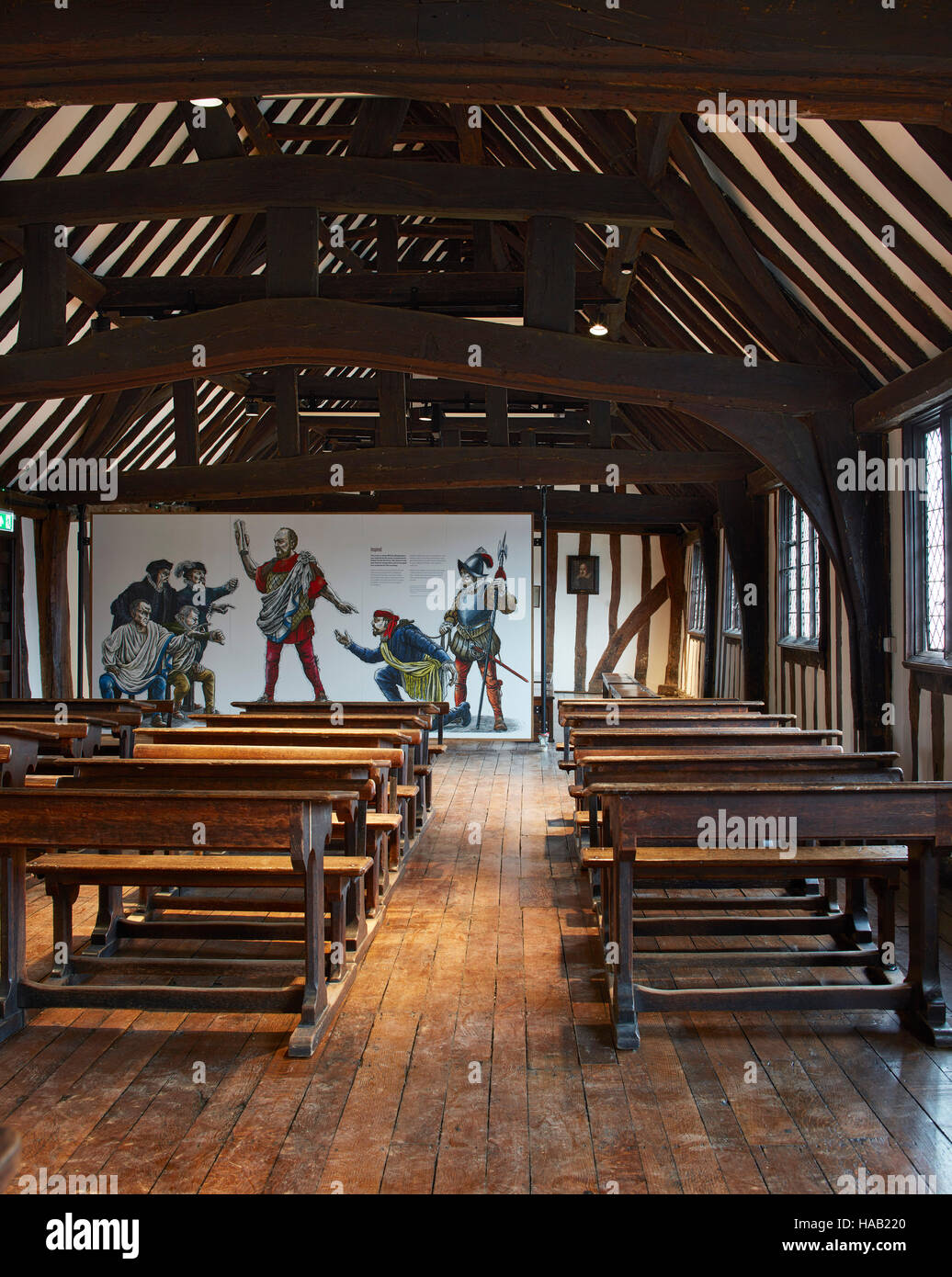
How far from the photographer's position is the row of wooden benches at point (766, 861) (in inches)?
130

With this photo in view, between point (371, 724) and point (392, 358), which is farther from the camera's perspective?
point (371, 724)

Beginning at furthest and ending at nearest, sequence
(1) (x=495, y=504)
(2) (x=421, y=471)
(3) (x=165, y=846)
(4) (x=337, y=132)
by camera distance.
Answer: (1) (x=495, y=504), (2) (x=421, y=471), (4) (x=337, y=132), (3) (x=165, y=846)

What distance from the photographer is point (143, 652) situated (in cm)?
1134

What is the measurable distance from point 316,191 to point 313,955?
4.19 metres

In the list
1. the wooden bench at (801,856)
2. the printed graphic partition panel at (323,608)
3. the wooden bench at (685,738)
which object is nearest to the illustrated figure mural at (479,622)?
the printed graphic partition panel at (323,608)

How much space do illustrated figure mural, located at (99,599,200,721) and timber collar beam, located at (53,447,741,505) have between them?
150 cm

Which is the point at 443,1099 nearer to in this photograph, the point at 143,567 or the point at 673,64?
the point at 673,64

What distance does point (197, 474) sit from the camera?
9859 millimetres

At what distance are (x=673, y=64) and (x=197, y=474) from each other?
7.43m

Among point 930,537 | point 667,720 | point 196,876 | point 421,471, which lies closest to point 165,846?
point 196,876

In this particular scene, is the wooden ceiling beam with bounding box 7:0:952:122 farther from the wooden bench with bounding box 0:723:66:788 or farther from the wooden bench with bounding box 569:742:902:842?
the wooden bench with bounding box 0:723:66:788

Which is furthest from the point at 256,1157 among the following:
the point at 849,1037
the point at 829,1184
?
the point at 849,1037

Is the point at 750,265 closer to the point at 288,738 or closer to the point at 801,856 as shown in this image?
the point at 288,738

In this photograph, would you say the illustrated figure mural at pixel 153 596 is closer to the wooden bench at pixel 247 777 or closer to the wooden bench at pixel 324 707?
the wooden bench at pixel 324 707
